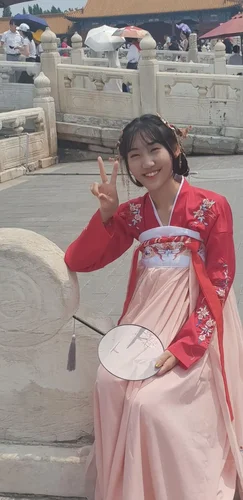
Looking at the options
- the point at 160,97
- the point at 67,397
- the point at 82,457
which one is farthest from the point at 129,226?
the point at 160,97

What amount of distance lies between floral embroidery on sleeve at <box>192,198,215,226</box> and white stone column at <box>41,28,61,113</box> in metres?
10.3

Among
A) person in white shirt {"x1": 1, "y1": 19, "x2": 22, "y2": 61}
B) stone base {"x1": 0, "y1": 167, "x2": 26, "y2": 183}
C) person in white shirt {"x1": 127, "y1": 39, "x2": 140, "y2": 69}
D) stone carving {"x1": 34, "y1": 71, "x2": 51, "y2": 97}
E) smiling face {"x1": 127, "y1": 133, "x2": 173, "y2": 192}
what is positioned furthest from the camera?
person in white shirt {"x1": 1, "y1": 19, "x2": 22, "y2": 61}

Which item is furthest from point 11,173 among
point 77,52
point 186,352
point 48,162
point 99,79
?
point 186,352

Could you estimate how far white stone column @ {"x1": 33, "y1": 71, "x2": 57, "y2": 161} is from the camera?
11680 mm

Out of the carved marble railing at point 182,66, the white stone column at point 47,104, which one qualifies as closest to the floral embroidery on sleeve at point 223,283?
the white stone column at point 47,104

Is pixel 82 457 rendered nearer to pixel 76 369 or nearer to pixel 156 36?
pixel 76 369

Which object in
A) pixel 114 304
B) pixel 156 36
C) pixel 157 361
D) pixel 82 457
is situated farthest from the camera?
pixel 156 36

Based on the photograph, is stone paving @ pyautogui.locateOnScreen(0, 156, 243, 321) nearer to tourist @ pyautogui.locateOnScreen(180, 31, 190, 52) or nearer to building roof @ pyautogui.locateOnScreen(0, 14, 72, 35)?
tourist @ pyautogui.locateOnScreen(180, 31, 190, 52)

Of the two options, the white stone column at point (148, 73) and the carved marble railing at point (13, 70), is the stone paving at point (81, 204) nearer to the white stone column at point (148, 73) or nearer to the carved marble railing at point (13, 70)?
the white stone column at point (148, 73)

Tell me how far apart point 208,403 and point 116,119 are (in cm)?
1018

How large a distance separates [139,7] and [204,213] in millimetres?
39331

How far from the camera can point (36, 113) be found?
11461 mm

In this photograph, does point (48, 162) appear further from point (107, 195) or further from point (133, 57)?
point (107, 195)

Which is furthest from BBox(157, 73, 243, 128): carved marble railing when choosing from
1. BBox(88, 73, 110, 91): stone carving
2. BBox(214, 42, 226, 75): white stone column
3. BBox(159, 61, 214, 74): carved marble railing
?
BBox(214, 42, 226, 75): white stone column
